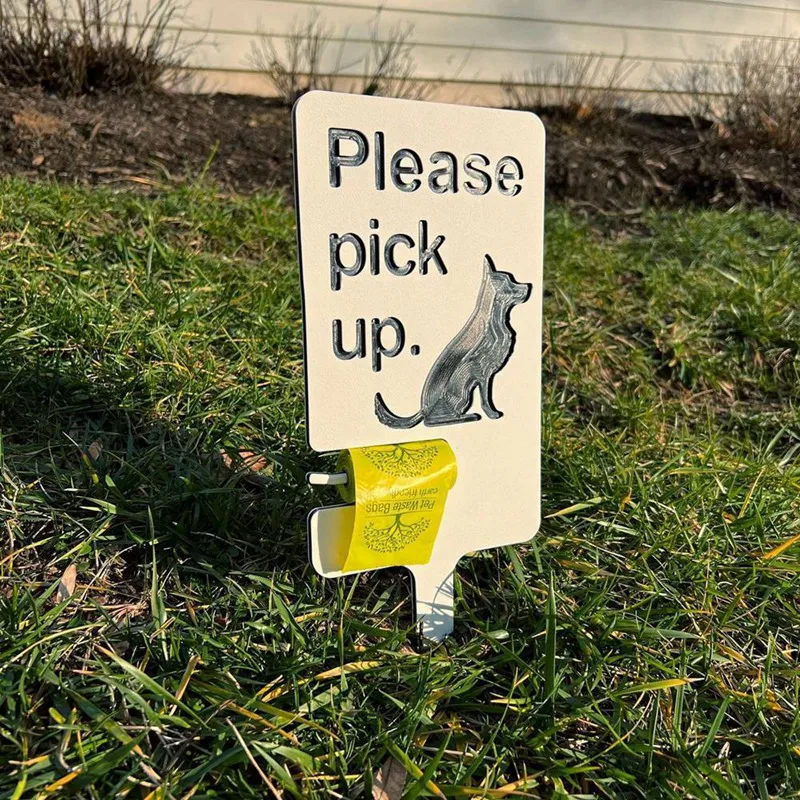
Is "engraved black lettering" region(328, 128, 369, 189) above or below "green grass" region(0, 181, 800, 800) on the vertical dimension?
above

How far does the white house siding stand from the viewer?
14.7ft

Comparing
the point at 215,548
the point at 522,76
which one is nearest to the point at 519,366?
the point at 215,548

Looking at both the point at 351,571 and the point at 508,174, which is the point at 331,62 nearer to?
the point at 508,174

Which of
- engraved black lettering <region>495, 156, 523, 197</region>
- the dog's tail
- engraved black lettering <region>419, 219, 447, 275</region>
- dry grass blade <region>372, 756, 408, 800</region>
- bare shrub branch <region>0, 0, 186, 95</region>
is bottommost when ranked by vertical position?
dry grass blade <region>372, 756, 408, 800</region>

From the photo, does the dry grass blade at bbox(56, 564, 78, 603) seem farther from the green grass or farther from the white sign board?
the white sign board

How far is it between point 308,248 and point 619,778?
96 cm

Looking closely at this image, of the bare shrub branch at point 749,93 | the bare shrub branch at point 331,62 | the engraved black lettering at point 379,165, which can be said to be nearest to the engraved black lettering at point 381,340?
the engraved black lettering at point 379,165

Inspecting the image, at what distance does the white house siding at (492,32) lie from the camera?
4492mm

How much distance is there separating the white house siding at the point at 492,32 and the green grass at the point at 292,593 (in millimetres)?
2576

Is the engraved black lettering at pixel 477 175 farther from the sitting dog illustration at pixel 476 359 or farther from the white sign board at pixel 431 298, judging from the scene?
the sitting dog illustration at pixel 476 359

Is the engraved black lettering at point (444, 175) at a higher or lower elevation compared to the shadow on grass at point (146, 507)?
higher

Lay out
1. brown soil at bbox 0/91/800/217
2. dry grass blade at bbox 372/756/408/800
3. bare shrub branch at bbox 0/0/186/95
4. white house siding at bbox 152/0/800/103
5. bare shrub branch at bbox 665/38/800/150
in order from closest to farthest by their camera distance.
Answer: dry grass blade at bbox 372/756/408/800
brown soil at bbox 0/91/800/217
bare shrub branch at bbox 0/0/186/95
white house siding at bbox 152/0/800/103
bare shrub branch at bbox 665/38/800/150

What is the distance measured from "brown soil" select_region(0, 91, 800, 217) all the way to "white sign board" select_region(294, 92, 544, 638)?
200cm

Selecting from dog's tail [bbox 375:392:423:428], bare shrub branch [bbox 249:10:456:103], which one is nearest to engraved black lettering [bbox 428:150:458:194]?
dog's tail [bbox 375:392:423:428]
